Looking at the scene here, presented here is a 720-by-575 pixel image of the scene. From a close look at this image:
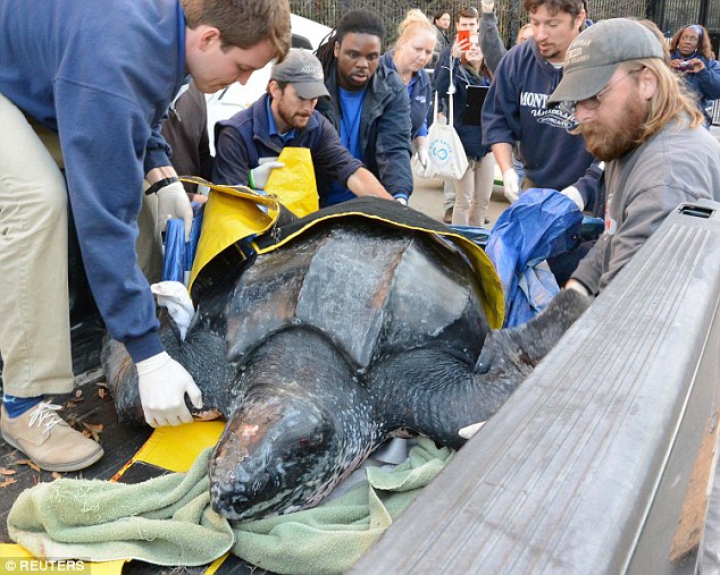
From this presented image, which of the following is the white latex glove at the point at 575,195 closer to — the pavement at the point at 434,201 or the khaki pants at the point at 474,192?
the khaki pants at the point at 474,192

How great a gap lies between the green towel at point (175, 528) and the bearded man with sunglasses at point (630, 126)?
0.99 metres

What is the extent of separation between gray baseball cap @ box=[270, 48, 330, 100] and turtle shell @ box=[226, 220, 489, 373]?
94 centimetres

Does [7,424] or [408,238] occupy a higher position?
[408,238]

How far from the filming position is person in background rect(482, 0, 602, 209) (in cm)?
289

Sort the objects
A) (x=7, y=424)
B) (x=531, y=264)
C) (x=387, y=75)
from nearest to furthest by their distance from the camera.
→ (x=7, y=424) → (x=531, y=264) → (x=387, y=75)

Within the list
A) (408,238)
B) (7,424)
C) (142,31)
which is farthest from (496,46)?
(7,424)

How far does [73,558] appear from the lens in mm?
1303

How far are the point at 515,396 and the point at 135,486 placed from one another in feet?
3.37

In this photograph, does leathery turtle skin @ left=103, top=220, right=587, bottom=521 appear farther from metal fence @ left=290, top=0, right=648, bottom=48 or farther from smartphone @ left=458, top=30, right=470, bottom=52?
metal fence @ left=290, top=0, right=648, bottom=48

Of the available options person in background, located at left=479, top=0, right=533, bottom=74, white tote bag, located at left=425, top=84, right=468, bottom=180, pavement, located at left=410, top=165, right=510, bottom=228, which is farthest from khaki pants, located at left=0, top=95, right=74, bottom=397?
pavement, located at left=410, top=165, right=510, bottom=228

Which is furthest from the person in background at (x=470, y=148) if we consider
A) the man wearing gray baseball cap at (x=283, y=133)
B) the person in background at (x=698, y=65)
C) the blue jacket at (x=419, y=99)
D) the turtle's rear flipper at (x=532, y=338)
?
the turtle's rear flipper at (x=532, y=338)

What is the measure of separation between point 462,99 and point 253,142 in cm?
265

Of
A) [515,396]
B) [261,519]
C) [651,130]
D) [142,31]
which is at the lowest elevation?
[261,519]

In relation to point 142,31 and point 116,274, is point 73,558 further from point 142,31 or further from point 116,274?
point 142,31
